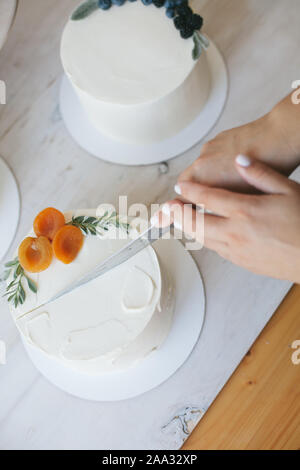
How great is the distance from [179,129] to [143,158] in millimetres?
93

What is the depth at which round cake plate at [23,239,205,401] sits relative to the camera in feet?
2.80

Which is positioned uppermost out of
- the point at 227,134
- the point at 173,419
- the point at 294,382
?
the point at 227,134

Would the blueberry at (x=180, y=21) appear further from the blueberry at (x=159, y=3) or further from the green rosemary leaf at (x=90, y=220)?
the green rosemary leaf at (x=90, y=220)

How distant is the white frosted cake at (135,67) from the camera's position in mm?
882

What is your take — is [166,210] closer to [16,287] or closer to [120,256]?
[120,256]

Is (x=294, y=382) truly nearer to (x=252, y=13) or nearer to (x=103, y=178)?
(x=103, y=178)

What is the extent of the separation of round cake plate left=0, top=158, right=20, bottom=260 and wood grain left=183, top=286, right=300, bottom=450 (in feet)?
1.65

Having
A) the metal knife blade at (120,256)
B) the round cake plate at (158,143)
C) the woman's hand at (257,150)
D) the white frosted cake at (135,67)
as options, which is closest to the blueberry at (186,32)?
the white frosted cake at (135,67)

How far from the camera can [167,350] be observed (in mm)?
860

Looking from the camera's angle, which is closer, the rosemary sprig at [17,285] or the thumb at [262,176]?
the thumb at [262,176]


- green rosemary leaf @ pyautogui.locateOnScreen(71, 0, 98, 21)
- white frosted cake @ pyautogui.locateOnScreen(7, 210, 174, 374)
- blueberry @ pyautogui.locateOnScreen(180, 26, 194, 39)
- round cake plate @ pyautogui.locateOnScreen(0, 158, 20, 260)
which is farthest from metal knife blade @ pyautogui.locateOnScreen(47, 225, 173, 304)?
green rosemary leaf @ pyautogui.locateOnScreen(71, 0, 98, 21)

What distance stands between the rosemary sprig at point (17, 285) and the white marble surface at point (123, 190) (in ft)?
0.49

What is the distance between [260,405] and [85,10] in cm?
80

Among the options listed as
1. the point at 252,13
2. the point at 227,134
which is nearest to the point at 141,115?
the point at 227,134
